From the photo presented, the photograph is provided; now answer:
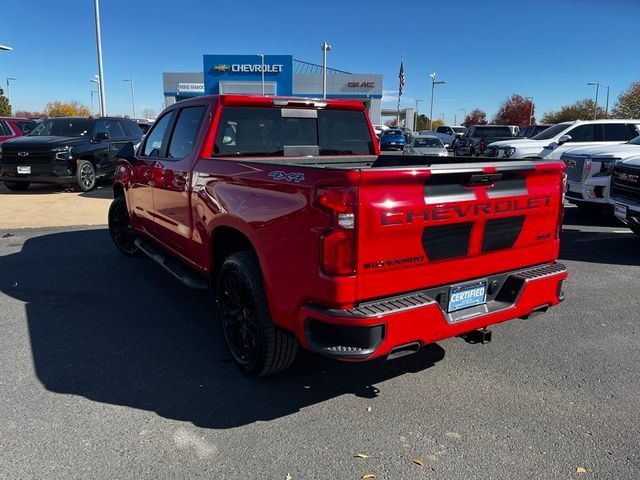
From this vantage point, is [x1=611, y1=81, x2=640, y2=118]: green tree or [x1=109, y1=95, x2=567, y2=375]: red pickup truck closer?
[x1=109, y1=95, x2=567, y2=375]: red pickup truck

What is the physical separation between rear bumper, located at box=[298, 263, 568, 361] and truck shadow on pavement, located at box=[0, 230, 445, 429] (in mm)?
745

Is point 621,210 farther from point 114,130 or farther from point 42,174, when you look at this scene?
point 114,130

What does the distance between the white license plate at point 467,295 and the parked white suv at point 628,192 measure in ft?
15.1

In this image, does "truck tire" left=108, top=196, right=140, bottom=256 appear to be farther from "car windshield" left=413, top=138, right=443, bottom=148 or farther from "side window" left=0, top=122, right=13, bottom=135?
"car windshield" left=413, top=138, right=443, bottom=148

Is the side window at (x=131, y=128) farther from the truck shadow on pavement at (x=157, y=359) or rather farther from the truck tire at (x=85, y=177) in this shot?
the truck shadow on pavement at (x=157, y=359)

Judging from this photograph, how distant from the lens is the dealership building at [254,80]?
162 ft

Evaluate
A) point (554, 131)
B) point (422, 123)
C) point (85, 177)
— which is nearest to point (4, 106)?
point (85, 177)

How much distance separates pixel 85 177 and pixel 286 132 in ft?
33.2

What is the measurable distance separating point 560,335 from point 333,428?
7.97 feet

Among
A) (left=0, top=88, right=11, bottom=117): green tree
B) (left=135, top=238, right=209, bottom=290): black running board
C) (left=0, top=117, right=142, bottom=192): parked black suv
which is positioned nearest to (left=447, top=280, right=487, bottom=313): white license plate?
(left=135, top=238, right=209, bottom=290): black running board

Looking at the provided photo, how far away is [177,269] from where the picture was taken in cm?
463

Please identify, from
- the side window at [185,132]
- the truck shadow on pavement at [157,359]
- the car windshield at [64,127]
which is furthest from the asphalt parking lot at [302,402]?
the car windshield at [64,127]

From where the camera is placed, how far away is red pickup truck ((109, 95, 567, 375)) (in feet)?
8.64

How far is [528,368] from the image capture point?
12.3 ft
